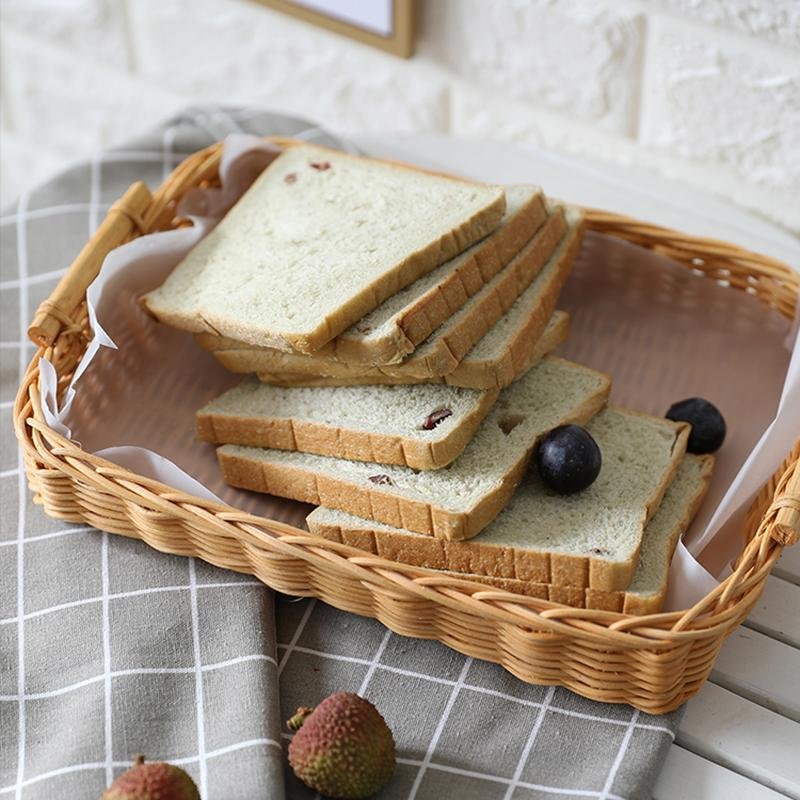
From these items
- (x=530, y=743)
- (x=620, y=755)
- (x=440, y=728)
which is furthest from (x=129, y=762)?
(x=620, y=755)

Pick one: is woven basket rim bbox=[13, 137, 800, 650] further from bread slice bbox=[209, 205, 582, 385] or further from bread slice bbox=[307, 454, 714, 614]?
bread slice bbox=[209, 205, 582, 385]

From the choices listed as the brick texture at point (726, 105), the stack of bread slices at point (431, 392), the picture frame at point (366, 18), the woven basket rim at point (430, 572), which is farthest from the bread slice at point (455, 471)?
the picture frame at point (366, 18)

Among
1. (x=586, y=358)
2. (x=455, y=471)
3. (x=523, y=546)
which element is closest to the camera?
(x=523, y=546)

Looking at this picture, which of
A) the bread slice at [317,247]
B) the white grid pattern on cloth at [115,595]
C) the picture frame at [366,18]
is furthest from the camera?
the picture frame at [366,18]

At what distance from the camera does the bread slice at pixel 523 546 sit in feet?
4.82

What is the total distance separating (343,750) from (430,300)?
0.65 m

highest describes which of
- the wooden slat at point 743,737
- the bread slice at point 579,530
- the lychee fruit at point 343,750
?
the bread slice at point 579,530

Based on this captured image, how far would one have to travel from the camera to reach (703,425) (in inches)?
69.4

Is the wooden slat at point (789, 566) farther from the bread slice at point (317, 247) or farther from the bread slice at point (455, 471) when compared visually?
the bread slice at point (317, 247)

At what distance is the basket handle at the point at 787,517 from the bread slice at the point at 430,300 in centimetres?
52

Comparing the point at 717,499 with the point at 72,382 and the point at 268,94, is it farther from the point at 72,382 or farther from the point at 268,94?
the point at 268,94

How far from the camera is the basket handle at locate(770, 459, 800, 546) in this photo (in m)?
1.43

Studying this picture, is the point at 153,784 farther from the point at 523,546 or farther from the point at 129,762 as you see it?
the point at 523,546

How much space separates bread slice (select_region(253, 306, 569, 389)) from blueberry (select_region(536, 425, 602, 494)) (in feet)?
0.46
